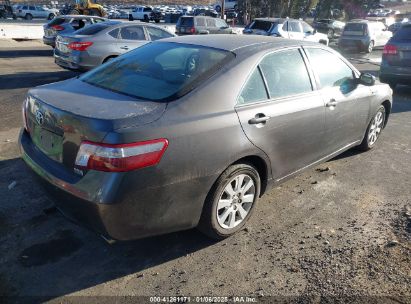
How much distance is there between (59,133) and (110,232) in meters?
0.81

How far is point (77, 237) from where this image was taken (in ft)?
11.0

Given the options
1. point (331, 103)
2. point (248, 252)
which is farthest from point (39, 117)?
point (331, 103)

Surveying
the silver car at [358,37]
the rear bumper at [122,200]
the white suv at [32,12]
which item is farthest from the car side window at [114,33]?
the white suv at [32,12]

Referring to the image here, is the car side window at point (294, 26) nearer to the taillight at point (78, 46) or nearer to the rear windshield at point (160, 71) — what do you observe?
the taillight at point (78, 46)

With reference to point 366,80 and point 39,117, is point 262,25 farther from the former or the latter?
point 39,117

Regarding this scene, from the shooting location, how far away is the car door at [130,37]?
10125 millimetres

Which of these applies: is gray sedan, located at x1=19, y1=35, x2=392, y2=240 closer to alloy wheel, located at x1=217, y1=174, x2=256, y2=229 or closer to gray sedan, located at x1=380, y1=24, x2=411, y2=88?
alloy wheel, located at x1=217, y1=174, x2=256, y2=229

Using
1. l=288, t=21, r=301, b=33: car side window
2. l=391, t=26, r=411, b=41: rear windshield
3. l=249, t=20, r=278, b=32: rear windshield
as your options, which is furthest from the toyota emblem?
l=288, t=21, r=301, b=33: car side window

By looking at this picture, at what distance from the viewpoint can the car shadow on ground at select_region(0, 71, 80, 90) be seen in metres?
9.18

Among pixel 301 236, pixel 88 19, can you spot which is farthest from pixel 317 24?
pixel 301 236

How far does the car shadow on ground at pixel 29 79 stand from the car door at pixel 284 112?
7.20m

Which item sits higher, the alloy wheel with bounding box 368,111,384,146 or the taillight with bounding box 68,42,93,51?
the taillight with bounding box 68,42,93,51

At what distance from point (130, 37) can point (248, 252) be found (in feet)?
27.7

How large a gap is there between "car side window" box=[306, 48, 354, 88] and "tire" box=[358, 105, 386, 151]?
1005mm
